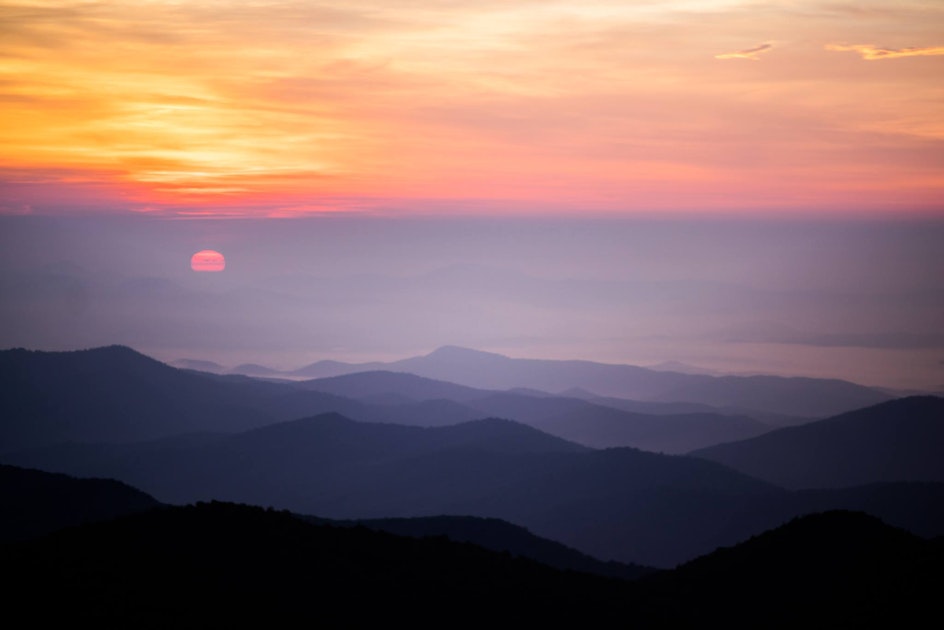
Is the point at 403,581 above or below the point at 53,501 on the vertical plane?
above

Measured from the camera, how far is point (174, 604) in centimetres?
3288

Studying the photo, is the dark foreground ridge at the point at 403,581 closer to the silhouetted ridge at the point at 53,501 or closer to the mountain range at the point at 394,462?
the silhouetted ridge at the point at 53,501

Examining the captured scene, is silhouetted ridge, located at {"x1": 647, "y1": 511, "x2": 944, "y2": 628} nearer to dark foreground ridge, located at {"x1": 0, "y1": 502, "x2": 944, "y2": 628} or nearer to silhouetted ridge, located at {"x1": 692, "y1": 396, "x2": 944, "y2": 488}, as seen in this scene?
dark foreground ridge, located at {"x1": 0, "y1": 502, "x2": 944, "y2": 628}

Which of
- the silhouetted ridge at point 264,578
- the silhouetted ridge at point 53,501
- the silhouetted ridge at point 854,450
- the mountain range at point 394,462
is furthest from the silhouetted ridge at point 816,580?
the silhouetted ridge at point 854,450

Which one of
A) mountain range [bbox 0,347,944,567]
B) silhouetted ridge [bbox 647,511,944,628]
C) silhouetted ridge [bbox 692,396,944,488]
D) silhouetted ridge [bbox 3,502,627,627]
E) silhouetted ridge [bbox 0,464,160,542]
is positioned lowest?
silhouetted ridge [bbox 692,396,944,488]

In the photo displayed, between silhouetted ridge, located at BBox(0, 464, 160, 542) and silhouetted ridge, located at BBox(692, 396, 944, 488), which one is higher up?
silhouetted ridge, located at BBox(0, 464, 160, 542)

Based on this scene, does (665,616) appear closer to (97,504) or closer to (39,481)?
(97,504)

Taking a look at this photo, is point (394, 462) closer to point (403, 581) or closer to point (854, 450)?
point (854, 450)

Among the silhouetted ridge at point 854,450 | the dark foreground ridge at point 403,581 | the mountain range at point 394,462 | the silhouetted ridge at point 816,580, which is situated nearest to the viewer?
the dark foreground ridge at point 403,581

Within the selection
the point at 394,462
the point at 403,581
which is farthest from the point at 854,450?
the point at 403,581

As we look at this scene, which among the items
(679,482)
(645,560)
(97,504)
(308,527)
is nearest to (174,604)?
(308,527)

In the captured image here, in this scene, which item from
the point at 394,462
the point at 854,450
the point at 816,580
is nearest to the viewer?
the point at 816,580

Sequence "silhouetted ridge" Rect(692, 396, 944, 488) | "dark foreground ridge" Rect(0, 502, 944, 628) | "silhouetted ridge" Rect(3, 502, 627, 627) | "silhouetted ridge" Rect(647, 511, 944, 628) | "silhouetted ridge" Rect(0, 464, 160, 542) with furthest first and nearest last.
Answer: "silhouetted ridge" Rect(692, 396, 944, 488), "silhouetted ridge" Rect(0, 464, 160, 542), "silhouetted ridge" Rect(647, 511, 944, 628), "dark foreground ridge" Rect(0, 502, 944, 628), "silhouetted ridge" Rect(3, 502, 627, 627)

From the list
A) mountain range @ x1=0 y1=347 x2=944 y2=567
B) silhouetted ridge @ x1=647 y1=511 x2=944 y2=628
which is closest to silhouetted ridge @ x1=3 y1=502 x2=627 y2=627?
silhouetted ridge @ x1=647 y1=511 x2=944 y2=628
